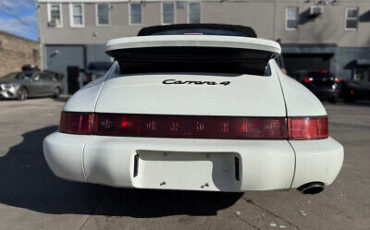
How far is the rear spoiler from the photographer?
185 cm

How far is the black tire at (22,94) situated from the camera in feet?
38.6

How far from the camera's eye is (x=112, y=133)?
1791 millimetres

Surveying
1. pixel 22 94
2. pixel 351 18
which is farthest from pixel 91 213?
pixel 351 18

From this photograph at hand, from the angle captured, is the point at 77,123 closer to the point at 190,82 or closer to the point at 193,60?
the point at 190,82

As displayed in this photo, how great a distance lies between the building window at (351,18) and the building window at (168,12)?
11955 millimetres

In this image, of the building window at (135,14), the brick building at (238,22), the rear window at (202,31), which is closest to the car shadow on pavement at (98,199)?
the rear window at (202,31)

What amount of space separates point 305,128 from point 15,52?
25204 mm

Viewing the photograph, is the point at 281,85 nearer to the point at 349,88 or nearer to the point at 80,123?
the point at 80,123

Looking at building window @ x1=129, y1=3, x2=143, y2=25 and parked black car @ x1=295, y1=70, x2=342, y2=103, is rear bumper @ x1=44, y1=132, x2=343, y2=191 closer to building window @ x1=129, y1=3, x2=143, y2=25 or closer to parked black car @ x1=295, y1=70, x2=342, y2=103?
parked black car @ x1=295, y1=70, x2=342, y2=103

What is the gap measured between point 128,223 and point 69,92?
18.7 metres

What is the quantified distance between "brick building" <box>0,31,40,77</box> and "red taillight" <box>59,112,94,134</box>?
21918 mm

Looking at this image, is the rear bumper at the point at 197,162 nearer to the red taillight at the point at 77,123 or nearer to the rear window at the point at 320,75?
the red taillight at the point at 77,123

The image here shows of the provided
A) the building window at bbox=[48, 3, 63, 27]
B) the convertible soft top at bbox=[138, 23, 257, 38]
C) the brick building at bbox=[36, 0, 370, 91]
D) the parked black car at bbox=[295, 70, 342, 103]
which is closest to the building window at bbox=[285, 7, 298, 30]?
the brick building at bbox=[36, 0, 370, 91]

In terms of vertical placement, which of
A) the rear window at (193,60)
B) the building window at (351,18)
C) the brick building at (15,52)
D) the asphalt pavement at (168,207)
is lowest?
the asphalt pavement at (168,207)
